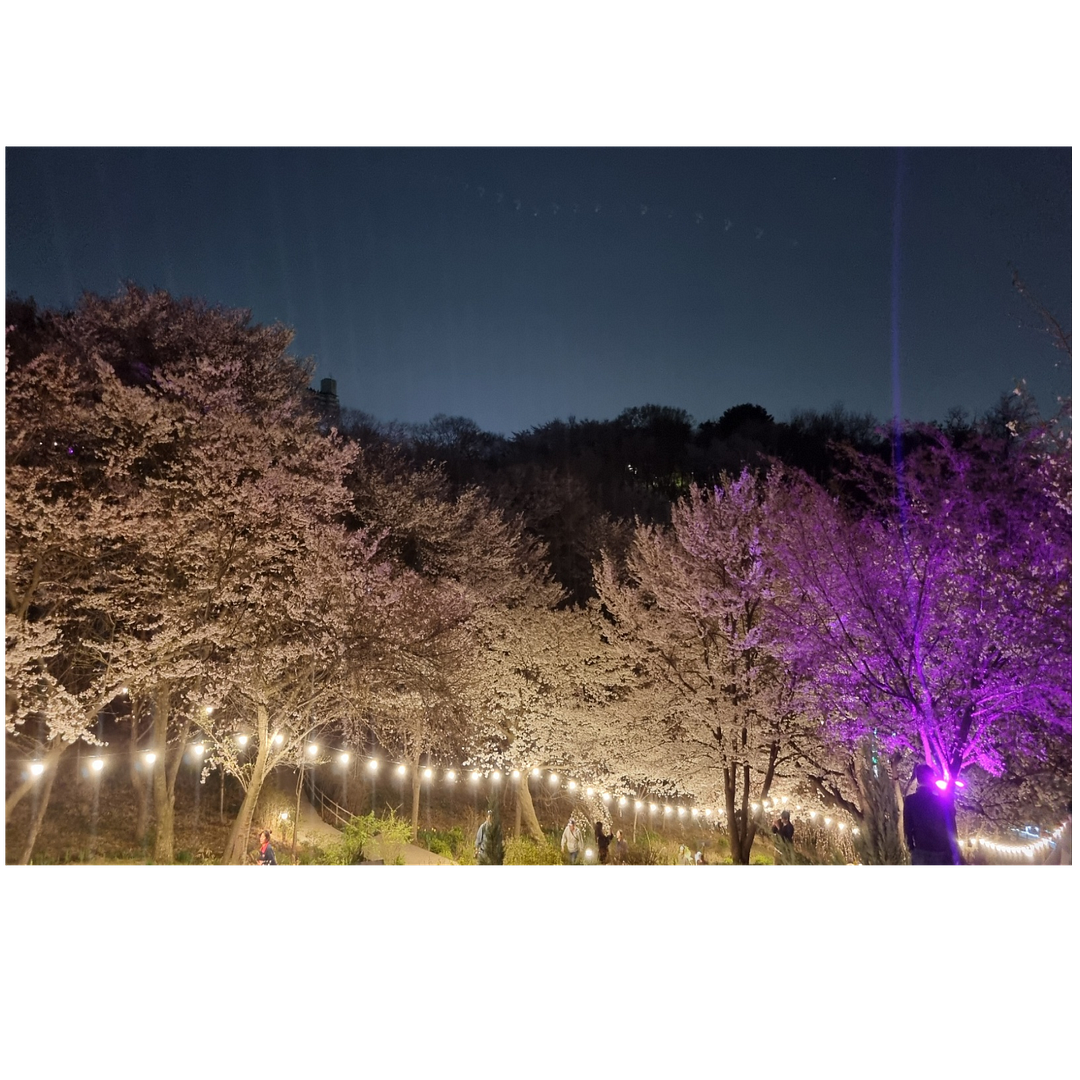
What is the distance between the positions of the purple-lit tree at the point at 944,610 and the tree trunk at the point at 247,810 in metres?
5.99

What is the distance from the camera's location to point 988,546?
6172 mm

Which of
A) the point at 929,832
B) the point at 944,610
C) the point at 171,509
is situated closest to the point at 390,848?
the point at 171,509

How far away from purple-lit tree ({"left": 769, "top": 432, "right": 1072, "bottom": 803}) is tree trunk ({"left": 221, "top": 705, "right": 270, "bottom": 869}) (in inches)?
236

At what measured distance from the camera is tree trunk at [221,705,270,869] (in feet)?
27.4

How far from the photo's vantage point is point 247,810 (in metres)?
8.37

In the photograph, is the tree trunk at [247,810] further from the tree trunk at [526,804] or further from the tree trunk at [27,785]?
the tree trunk at [526,804]

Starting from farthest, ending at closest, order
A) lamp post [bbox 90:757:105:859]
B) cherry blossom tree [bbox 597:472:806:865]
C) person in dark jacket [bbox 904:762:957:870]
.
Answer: cherry blossom tree [bbox 597:472:806:865] < lamp post [bbox 90:757:105:859] < person in dark jacket [bbox 904:762:957:870]

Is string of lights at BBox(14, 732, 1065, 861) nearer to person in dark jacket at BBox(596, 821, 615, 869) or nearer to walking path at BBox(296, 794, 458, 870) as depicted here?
walking path at BBox(296, 794, 458, 870)

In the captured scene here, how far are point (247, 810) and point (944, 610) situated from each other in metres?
7.56

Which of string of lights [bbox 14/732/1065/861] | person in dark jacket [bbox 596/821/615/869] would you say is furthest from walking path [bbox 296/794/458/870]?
person in dark jacket [bbox 596/821/615/869]
